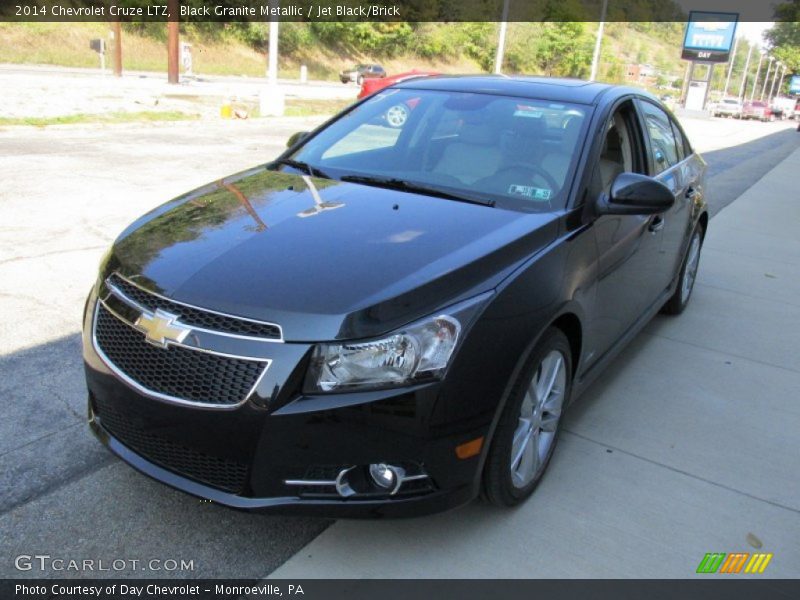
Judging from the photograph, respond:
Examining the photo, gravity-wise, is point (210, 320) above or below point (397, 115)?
below

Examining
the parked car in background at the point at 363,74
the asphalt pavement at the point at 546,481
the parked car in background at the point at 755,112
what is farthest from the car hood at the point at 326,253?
the parked car in background at the point at 755,112

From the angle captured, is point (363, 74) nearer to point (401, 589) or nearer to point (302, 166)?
point (302, 166)

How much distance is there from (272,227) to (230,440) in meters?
0.93

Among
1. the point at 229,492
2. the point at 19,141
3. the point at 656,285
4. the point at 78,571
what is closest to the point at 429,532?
the point at 229,492

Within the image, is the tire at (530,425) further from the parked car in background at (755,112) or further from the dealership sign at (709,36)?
the parked car in background at (755,112)

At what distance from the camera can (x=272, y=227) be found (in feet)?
9.46

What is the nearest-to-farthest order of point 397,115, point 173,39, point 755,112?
point 397,115
point 173,39
point 755,112

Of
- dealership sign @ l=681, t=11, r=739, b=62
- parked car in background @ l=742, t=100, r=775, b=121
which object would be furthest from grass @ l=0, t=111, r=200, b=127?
parked car in background @ l=742, t=100, r=775, b=121

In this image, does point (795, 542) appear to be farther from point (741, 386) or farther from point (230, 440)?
point (230, 440)

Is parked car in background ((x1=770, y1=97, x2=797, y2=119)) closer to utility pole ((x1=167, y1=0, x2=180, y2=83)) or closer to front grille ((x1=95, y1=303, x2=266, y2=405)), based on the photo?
utility pole ((x1=167, y1=0, x2=180, y2=83))

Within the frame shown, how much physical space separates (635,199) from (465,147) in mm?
875

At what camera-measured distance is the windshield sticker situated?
10.6 feet

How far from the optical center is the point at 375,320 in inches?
90.9

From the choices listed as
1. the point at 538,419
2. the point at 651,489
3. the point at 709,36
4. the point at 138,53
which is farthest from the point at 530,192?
the point at 709,36
